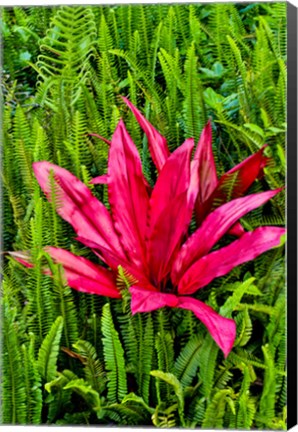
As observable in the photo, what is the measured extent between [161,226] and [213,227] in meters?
0.10

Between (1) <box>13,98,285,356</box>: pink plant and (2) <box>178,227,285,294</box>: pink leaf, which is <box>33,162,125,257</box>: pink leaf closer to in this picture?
(1) <box>13,98,285,356</box>: pink plant

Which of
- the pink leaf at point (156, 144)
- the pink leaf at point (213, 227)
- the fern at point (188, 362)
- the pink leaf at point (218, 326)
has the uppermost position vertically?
the pink leaf at point (156, 144)

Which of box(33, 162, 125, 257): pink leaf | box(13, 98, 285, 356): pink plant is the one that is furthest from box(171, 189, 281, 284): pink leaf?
box(33, 162, 125, 257): pink leaf

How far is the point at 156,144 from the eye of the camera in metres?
1.92

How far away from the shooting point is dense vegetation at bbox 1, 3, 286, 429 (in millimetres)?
1893

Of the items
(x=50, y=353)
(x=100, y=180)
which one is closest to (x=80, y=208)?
(x=100, y=180)

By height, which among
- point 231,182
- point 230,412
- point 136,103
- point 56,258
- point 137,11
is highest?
point 137,11

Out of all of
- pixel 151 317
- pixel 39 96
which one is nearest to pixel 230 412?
pixel 151 317

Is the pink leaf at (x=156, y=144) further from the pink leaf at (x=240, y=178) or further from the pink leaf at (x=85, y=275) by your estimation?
the pink leaf at (x=85, y=275)

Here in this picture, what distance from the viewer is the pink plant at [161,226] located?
1.87m

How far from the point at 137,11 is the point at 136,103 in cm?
19

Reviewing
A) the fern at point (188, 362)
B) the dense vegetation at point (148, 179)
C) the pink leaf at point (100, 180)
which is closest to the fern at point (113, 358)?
the dense vegetation at point (148, 179)

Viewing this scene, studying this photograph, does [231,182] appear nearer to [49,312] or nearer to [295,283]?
[295,283]

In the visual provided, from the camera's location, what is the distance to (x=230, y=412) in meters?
1.90
